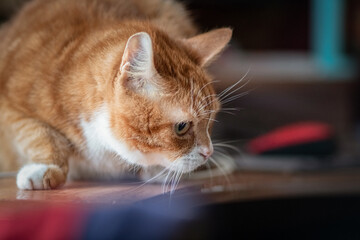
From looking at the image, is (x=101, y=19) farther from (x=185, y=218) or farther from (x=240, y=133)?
(x=240, y=133)

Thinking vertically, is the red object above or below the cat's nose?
→ above

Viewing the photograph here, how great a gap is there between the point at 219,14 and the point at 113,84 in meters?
2.46

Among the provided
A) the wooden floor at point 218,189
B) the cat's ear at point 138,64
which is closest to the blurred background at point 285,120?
the wooden floor at point 218,189

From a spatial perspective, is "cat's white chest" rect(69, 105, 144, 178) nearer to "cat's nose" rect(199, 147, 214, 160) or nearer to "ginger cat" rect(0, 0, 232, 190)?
"ginger cat" rect(0, 0, 232, 190)

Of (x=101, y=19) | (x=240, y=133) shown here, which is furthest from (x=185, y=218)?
(x=240, y=133)

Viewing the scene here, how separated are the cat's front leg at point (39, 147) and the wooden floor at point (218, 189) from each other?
1.6 inches

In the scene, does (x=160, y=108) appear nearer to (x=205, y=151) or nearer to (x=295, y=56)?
(x=205, y=151)

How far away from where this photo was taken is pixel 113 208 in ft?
2.69

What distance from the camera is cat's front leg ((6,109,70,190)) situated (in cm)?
108

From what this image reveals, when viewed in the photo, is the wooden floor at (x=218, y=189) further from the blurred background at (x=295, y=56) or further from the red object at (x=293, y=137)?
the blurred background at (x=295, y=56)

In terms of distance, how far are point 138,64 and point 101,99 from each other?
13cm

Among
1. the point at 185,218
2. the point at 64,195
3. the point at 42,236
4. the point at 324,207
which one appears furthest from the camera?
the point at 324,207

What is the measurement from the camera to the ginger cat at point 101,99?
3.53 feet

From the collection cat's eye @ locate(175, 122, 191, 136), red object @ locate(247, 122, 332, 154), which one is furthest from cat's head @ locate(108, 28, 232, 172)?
red object @ locate(247, 122, 332, 154)
